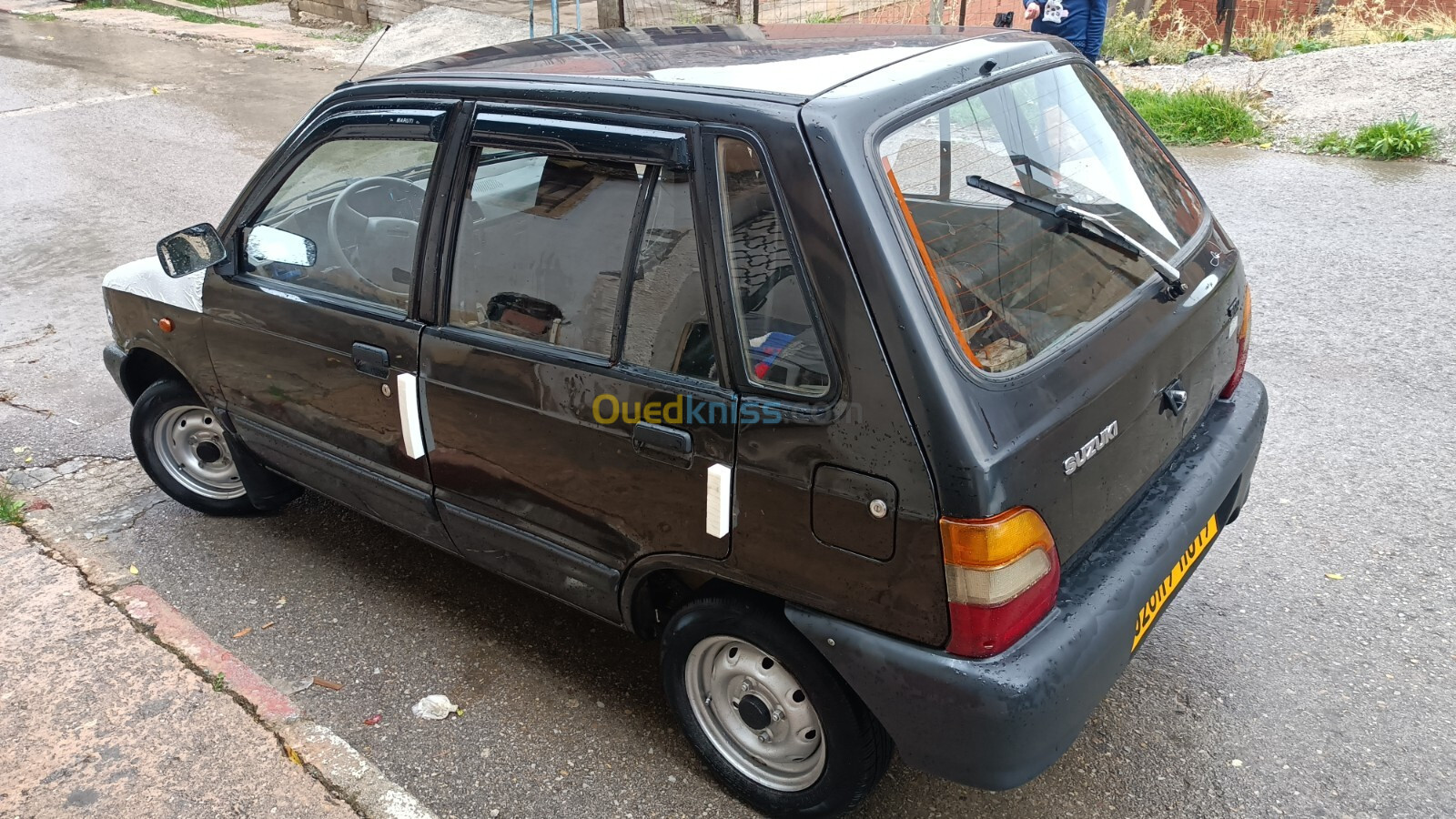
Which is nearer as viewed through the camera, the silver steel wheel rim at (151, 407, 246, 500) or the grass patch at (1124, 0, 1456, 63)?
the silver steel wheel rim at (151, 407, 246, 500)

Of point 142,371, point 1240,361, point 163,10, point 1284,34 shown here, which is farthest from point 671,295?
point 163,10

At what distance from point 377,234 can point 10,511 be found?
7.73 feet

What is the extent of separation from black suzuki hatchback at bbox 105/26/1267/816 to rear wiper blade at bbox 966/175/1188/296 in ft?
0.04

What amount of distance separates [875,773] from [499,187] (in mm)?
1809

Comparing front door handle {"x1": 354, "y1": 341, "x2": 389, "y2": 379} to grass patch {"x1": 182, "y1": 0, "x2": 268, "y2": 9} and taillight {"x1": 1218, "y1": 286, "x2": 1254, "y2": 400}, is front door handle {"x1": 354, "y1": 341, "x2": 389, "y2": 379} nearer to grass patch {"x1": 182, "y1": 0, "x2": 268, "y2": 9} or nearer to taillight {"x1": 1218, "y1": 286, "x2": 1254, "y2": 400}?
taillight {"x1": 1218, "y1": 286, "x2": 1254, "y2": 400}

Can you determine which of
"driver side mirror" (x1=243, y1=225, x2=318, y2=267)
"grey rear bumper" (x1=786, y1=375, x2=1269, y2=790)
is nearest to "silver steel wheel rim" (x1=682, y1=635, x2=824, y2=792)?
"grey rear bumper" (x1=786, y1=375, x2=1269, y2=790)

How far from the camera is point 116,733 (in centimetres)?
308

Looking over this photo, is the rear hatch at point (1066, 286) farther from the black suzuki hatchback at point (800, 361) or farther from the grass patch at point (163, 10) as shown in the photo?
the grass patch at point (163, 10)

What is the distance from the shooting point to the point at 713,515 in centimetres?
244

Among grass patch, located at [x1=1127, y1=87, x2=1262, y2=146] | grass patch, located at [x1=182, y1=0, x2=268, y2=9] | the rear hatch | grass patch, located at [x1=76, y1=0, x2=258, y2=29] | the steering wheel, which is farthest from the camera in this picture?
grass patch, located at [x1=182, y1=0, x2=268, y2=9]

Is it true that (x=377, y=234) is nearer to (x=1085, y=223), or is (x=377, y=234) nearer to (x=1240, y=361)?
(x=1085, y=223)

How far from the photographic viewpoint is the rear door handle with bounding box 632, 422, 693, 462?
245cm

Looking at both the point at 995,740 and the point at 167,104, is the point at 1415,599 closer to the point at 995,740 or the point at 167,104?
the point at 995,740

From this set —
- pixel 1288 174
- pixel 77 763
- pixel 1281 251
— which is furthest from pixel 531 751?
pixel 1288 174
